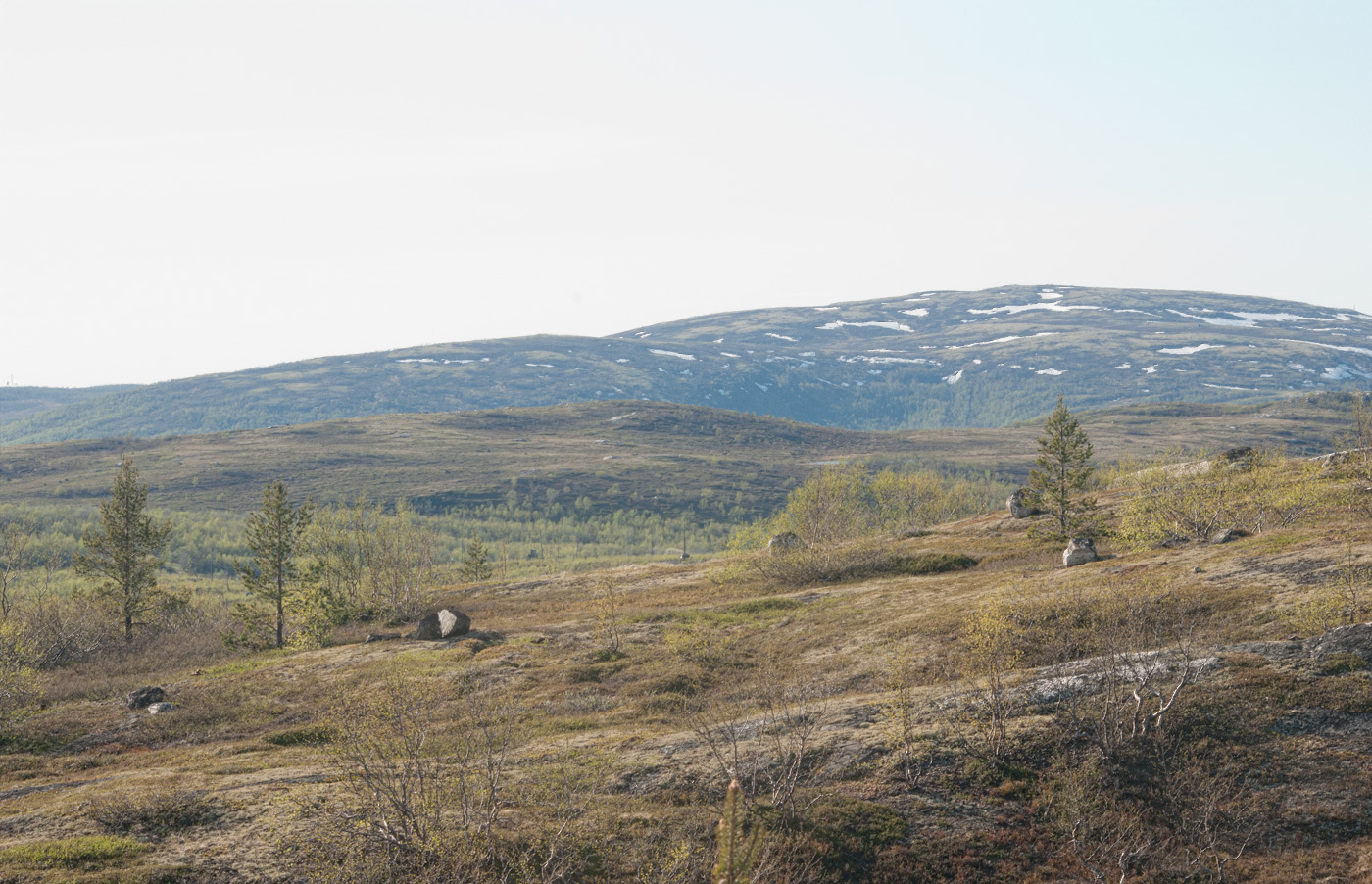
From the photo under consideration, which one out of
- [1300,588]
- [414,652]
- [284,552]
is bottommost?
[414,652]

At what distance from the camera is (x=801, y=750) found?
19828 mm

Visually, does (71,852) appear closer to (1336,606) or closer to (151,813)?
(151,813)

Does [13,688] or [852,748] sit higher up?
[852,748]

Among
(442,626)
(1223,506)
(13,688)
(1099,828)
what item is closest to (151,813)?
(13,688)

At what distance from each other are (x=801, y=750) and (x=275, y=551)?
58.2 meters

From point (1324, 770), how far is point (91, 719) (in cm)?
5137

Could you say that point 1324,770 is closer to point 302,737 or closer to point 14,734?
point 302,737

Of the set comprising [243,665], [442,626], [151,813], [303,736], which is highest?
[151,813]

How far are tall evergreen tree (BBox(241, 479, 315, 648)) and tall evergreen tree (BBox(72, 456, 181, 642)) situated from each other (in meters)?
7.74

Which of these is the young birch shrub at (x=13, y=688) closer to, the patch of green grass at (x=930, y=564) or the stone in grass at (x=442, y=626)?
the stone in grass at (x=442, y=626)

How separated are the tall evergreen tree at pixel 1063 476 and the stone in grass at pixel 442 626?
51.8 m

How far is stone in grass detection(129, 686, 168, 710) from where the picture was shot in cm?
4101

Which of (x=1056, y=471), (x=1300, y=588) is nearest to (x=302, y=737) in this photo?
(x=1300, y=588)

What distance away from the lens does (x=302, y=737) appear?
33906mm
